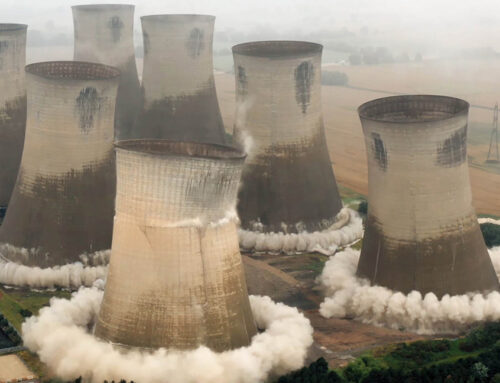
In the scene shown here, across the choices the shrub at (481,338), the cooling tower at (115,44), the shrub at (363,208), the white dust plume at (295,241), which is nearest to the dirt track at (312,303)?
the white dust plume at (295,241)

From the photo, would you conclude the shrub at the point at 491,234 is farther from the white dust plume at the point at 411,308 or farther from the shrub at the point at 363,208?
the white dust plume at the point at 411,308

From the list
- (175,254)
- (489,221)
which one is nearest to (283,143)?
(489,221)

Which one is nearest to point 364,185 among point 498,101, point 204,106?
point 204,106

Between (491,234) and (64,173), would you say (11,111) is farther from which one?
(491,234)

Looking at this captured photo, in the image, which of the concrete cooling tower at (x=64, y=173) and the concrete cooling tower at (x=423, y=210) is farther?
the concrete cooling tower at (x=64, y=173)

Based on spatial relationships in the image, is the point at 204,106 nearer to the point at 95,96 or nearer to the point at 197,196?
the point at 95,96

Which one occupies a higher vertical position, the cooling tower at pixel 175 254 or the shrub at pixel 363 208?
the cooling tower at pixel 175 254

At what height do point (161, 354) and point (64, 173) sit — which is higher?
point (64, 173)
